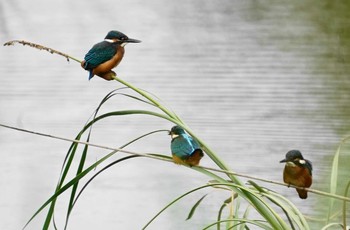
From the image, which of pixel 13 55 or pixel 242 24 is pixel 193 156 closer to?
pixel 242 24

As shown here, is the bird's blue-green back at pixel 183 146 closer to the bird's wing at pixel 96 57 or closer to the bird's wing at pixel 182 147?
the bird's wing at pixel 182 147

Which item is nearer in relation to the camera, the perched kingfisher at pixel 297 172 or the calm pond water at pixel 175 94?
the perched kingfisher at pixel 297 172

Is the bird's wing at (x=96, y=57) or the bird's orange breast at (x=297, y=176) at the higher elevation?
the bird's wing at (x=96, y=57)

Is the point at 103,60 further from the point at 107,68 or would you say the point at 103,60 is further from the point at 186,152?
the point at 186,152

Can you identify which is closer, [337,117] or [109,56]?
[109,56]

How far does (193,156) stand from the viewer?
734mm

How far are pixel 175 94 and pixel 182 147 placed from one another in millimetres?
679

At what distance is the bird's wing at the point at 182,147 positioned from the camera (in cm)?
73

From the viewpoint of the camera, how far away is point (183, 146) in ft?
2.42

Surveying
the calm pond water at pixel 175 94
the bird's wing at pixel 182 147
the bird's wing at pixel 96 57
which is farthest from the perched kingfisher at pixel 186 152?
the calm pond water at pixel 175 94

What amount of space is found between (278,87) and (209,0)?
24cm

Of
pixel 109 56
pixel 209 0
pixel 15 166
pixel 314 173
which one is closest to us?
pixel 109 56

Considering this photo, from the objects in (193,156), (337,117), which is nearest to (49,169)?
(337,117)

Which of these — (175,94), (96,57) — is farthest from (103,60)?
(175,94)
